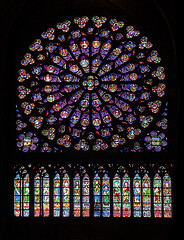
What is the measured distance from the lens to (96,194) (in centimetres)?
1331

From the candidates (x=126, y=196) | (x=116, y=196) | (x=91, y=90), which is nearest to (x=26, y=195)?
(x=116, y=196)

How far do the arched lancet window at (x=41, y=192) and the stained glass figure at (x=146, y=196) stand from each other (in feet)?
8.37

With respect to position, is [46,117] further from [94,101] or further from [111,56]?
[111,56]

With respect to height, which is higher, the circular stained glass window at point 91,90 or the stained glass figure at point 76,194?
the circular stained glass window at point 91,90

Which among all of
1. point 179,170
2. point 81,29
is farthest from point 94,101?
point 179,170

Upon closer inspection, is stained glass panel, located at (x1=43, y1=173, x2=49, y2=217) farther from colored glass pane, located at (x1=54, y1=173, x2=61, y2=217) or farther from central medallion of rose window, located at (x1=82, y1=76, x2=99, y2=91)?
central medallion of rose window, located at (x1=82, y1=76, x2=99, y2=91)

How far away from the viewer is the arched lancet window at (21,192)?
524 inches

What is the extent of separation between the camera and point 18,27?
14141 mm

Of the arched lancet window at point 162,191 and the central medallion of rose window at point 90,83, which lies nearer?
the arched lancet window at point 162,191

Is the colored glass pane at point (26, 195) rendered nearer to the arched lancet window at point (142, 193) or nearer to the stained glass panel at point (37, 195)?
the stained glass panel at point (37, 195)

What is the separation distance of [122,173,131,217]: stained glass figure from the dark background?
0.81ft

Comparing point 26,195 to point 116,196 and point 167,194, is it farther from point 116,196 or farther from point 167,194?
point 167,194

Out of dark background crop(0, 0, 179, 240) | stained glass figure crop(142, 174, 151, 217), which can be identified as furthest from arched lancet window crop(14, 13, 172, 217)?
dark background crop(0, 0, 179, 240)

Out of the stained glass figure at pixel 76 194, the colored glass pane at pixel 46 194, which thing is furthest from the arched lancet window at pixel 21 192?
the stained glass figure at pixel 76 194
